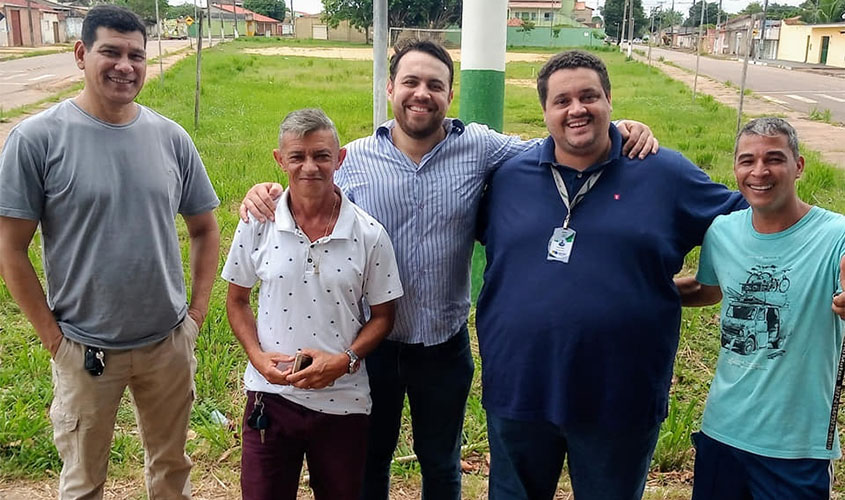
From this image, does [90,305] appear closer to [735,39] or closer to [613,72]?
[613,72]

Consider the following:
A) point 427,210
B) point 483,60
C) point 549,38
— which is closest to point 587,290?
point 427,210

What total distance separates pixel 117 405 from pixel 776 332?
217 centimetres

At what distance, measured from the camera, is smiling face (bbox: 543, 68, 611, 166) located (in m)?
2.31

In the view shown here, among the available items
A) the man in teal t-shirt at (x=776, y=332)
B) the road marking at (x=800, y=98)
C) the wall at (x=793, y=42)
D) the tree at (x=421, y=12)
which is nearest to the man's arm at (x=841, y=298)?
the man in teal t-shirt at (x=776, y=332)

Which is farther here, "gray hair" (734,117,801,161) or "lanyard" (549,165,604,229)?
"lanyard" (549,165,604,229)

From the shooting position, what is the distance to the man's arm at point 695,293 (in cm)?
252

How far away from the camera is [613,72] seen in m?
28.2

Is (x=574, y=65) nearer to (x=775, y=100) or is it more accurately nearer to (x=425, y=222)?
(x=425, y=222)

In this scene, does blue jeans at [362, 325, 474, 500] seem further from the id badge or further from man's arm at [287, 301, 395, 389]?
the id badge

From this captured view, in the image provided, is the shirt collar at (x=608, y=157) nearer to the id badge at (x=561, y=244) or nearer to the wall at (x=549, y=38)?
the id badge at (x=561, y=244)

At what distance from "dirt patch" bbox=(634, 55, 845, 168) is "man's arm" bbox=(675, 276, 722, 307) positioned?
909 centimetres

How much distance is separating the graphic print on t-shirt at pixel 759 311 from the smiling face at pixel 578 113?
59cm

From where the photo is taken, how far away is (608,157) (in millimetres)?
2363

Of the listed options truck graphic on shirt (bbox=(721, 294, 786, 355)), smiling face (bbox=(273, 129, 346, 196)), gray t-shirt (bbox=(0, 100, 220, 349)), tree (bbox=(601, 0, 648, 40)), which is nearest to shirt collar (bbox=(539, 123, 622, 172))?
truck graphic on shirt (bbox=(721, 294, 786, 355))
